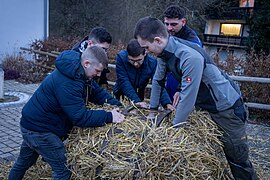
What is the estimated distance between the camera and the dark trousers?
2.58 meters

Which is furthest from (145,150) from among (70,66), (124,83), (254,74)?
(254,74)

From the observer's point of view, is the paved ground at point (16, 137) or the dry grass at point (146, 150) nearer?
the dry grass at point (146, 150)

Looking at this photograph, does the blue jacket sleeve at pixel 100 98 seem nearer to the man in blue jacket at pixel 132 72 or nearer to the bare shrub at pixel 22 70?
the man in blue jacket at pixel 132 72

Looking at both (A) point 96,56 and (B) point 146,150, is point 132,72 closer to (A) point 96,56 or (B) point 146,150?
(A) point 96,56

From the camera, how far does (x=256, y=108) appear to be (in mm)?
6457

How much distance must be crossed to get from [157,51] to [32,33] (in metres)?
11.4

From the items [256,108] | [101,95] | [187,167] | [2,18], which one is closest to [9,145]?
[101,95]

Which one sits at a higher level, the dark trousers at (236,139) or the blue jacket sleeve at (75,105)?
the blue jacket sleeve at (75,105)

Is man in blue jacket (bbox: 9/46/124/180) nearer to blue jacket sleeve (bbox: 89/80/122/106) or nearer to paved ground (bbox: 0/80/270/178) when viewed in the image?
blue jacket sleeve (bbox: 89/80/122/106)

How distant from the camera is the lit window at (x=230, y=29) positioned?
94.7 ft

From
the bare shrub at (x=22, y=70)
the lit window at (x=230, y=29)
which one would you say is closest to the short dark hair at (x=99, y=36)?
the bare shrub at (x=22, y=70)

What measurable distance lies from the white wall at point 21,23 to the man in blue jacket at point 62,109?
10.5 metres

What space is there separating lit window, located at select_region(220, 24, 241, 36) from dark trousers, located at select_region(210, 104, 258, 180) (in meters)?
28.2

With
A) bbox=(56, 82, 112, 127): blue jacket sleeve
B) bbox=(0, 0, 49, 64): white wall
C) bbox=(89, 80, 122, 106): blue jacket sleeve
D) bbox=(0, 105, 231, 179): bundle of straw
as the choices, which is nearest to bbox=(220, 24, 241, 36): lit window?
bbox=(0, 0, 49, 64): white wall
